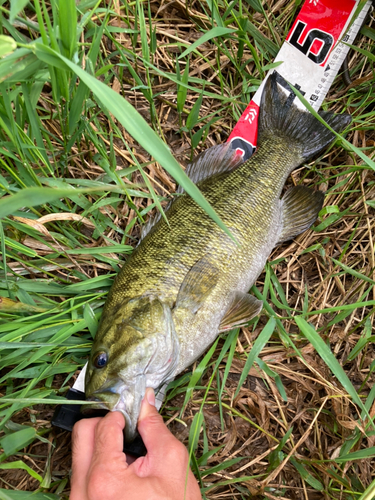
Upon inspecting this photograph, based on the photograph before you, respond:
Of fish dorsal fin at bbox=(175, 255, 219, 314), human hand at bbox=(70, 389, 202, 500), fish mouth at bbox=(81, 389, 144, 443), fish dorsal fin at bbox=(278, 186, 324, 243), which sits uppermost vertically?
fish dorsal fin at bbox=(278, 186, 324, 243)

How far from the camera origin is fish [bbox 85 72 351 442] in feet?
6.88

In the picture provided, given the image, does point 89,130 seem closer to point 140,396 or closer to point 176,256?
point 176,256

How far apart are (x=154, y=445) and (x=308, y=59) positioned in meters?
3.01

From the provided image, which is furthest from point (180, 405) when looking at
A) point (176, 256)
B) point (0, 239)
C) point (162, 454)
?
point (0, 239)

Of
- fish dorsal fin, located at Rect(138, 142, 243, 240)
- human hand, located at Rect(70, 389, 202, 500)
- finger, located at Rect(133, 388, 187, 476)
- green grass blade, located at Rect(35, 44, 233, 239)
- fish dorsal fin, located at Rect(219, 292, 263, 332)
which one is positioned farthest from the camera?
fish dorsal fin, located at Rect(138, 142, 243, 240)

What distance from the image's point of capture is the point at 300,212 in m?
2.77

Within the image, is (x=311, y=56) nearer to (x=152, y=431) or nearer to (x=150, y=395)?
(x=150, y=395)

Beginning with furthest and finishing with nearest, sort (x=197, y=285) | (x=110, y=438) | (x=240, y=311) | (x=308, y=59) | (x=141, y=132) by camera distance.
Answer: (x=308, y=59)
(x=240, y=311)
(x=197, y=285)
(x=110, y=438)
(x=141, y=132)

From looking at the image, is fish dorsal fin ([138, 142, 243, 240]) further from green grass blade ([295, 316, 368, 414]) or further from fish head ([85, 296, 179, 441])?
green grass blade ([295, 316, 368, 414])

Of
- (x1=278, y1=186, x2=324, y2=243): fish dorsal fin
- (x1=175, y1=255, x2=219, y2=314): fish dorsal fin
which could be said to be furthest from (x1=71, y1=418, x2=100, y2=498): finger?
(x1=278, y1=186, x2=324, y2=243): fish dorsal fin

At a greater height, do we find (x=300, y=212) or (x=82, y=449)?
(x=300, y=212)

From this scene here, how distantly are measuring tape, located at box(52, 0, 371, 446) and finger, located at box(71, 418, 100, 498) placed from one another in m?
2.20

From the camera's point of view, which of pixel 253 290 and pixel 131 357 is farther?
pixel 253 290

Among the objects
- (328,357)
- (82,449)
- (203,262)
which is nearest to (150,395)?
(82,449)
